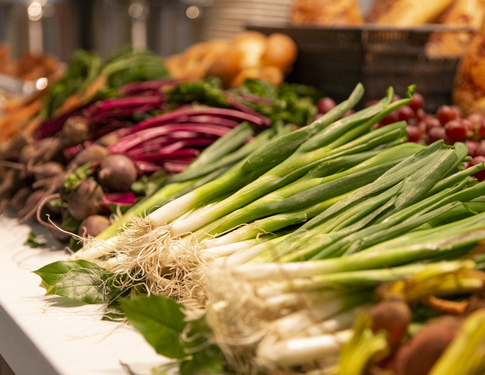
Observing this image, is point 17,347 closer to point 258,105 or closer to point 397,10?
point 258,105

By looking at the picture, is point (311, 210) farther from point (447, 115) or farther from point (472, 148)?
point (447, 115)

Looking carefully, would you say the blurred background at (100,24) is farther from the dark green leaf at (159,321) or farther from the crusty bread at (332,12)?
the dark green leaf at (159,321)

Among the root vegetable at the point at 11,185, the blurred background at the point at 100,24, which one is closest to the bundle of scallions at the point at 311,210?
the root vegetable at the point at 11,185

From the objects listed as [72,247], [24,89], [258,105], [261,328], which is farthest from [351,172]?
[24,89]

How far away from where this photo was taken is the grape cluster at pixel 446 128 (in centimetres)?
131

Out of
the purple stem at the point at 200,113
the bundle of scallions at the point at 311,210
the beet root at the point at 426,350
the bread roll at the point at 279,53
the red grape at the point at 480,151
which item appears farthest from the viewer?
the bread roll at the point at 279,53

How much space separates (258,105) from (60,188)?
79cm

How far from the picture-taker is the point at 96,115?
171cm

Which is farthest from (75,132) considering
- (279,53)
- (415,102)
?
(415,102)

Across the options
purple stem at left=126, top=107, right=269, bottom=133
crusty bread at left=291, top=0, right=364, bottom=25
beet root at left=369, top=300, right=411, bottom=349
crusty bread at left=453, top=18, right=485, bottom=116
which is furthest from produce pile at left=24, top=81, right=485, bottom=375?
crusty bread at left=291, top=0, right=364, bottom=25

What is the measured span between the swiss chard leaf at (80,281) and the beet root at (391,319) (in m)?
0.62

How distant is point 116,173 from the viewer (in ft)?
4.55

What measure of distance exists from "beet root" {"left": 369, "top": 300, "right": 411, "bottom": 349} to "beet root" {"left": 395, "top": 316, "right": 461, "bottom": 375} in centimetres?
2

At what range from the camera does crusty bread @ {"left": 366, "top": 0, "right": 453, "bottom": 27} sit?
206 centimetres
